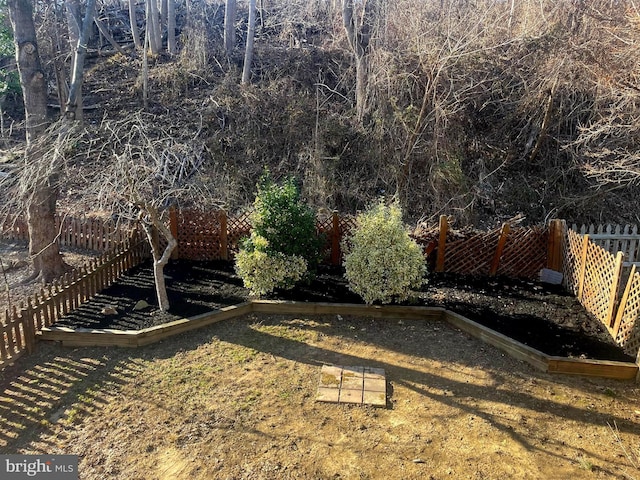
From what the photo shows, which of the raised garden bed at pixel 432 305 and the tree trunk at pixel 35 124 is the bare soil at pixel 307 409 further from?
the tree trunk at pixel 35 124

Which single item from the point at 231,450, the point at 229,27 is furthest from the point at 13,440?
the point at 229,27

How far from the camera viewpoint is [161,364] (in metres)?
5.46

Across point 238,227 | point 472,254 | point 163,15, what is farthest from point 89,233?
point 163,15

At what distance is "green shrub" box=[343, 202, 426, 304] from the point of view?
6.45 meters

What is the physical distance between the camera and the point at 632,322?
5.54 metres

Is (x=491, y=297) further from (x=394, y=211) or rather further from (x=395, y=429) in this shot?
(x=395, y=429)

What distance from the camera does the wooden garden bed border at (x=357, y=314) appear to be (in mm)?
5258

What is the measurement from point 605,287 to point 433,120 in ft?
19.7

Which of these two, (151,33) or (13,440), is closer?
(13,440)

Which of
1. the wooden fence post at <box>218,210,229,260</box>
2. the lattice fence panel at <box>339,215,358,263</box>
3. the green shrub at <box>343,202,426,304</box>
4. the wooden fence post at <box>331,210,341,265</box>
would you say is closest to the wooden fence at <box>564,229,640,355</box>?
the green shrub at <box>343,202,426,304</box>

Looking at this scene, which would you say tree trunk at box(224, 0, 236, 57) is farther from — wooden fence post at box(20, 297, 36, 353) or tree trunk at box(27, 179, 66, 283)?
wooden fence post at box(20, 297, 36, 353)

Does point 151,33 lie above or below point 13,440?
above

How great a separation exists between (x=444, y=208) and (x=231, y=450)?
25.9 ft

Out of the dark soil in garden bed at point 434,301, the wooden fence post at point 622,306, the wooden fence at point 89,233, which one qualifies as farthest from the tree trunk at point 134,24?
the wooden fence post at point 622,306
